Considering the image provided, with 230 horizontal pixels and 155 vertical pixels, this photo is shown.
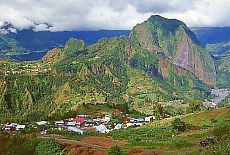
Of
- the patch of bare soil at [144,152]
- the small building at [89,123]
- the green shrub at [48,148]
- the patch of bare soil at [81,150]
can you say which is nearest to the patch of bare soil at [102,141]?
the patch of bare soil at [81,150]

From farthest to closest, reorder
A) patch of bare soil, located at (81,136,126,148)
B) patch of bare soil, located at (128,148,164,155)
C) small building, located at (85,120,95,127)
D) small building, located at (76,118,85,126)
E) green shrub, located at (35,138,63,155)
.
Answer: small building, located at (85,120,95,127)
small building, located at (76,118,85,126)
patch of bare soil, located at (81,136,126,148)
green shrub, located at (35,138,63,155)
patch of bare soil, located at (128,148,164,155)

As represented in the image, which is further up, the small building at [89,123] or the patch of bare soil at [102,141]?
the patch of bare soil at [102,141]

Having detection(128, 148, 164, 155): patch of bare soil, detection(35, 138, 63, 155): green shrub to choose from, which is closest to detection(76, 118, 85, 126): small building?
detection(35, 138, 63, 155): green shrub

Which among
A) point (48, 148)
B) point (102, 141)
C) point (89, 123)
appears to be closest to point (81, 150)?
point (48, 148)

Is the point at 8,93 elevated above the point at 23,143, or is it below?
below

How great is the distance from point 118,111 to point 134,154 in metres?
87.3

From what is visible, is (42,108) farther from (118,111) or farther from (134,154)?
(134,154)

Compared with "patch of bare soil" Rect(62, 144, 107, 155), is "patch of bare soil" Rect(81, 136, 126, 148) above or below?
below

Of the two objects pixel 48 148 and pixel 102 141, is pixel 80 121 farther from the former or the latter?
pixel 48 148

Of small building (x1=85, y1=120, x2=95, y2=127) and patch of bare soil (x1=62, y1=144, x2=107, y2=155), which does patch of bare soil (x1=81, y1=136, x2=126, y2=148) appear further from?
small building (x1=85, y1=120, x2=95, y2=127)

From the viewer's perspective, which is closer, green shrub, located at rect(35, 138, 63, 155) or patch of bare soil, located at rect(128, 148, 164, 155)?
patch of bare soil, located at rect(128, 148, 164, 155)

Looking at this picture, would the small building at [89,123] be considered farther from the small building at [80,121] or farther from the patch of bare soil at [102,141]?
the patch of bare soil at [102,141]

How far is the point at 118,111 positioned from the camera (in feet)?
371

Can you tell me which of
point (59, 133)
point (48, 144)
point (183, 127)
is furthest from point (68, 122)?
point (48, 144)
